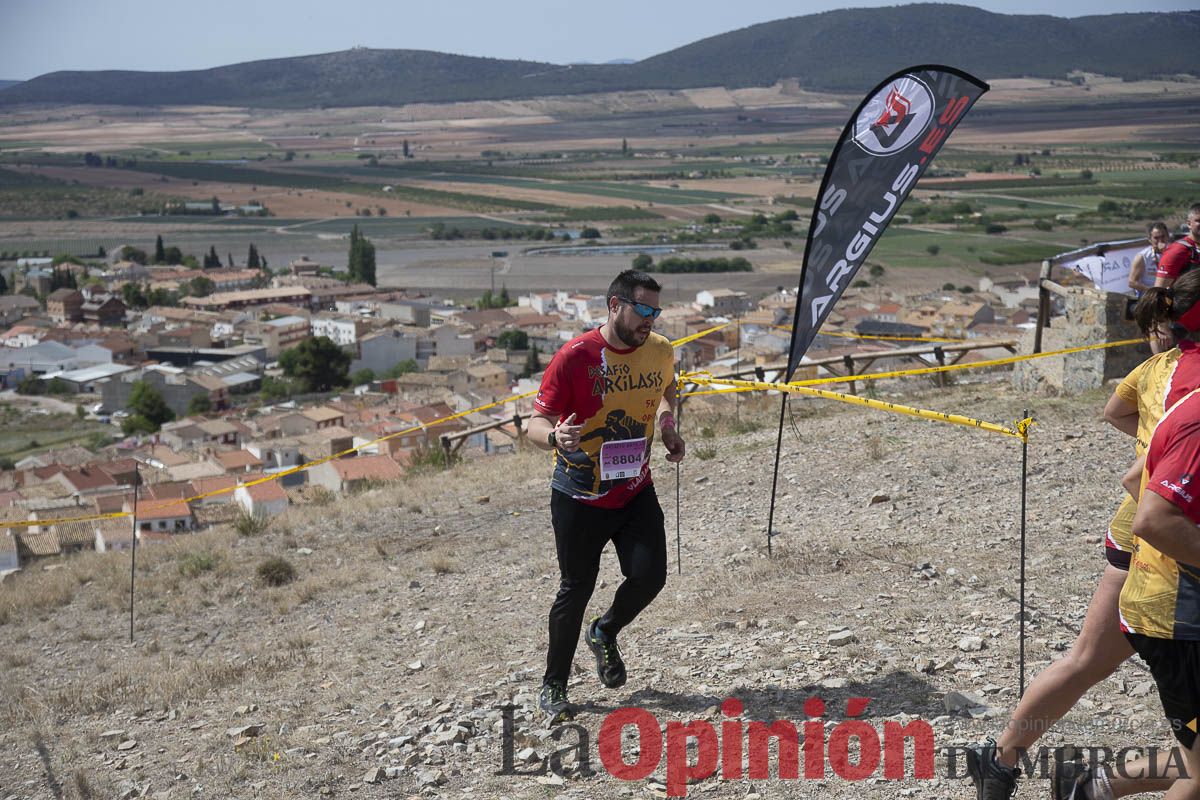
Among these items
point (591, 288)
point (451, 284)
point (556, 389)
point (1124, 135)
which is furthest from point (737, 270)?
point (556, 389)

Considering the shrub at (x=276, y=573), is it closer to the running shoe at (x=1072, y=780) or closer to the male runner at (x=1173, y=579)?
the running shoe at (x=1072, y=780)

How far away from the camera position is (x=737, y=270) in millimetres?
84625

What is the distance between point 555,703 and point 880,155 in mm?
3017

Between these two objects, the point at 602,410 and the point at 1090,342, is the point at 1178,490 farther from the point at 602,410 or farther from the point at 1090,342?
the point at 1090,342

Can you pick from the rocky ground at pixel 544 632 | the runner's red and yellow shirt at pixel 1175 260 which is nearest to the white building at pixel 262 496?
the rocky ground at pixel 544 632

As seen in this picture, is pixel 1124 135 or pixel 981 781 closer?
pixel 981 781

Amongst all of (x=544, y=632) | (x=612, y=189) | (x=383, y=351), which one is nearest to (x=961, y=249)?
(x=383, y=351)

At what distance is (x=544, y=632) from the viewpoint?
6500 mm

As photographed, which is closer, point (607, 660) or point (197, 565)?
point (607, 660)

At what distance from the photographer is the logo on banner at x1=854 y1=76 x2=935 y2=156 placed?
235 inches

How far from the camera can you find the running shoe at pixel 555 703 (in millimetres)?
4980

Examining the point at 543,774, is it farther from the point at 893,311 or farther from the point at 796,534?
the point at 893,311

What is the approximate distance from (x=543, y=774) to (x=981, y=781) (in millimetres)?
1604

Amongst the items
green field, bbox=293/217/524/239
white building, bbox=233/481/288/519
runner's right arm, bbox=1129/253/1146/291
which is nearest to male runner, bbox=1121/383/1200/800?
runner's right arm, bbox=1129/253/1146/291
